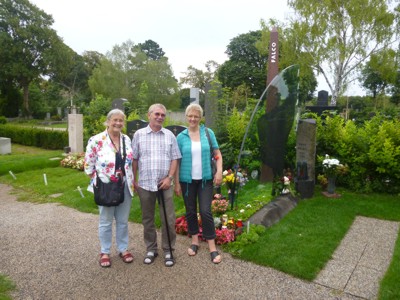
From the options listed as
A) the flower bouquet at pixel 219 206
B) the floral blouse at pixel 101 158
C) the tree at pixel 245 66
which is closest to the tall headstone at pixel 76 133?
the flower bouquet at pixel 219 206

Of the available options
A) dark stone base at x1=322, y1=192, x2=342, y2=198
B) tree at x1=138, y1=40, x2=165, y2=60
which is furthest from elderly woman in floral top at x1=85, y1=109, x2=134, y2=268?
tree at x1=138, y1=40, x2=165, y2=60

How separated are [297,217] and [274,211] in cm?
42

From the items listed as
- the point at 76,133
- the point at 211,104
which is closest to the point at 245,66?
the point at 76,133

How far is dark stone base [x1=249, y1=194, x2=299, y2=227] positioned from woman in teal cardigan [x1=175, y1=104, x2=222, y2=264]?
114 centimetres

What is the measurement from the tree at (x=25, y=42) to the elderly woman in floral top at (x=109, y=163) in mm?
39549

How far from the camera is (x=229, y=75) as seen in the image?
37.7 meters

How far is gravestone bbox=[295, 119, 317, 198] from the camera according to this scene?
5965mm

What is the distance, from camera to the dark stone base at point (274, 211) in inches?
179

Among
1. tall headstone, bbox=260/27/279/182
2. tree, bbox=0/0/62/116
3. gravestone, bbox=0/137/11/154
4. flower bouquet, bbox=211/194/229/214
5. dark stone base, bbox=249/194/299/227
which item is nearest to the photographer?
dark stone base, bbox=249/194/299/227

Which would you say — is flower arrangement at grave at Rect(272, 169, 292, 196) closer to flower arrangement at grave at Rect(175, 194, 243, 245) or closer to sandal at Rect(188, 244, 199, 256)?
flower arrangement at grave at Rect(175, 194, 243, 245)

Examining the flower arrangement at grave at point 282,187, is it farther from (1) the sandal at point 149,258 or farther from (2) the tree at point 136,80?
(2) the tree at point 136,80

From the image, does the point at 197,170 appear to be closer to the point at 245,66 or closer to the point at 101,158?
the point at 101,158

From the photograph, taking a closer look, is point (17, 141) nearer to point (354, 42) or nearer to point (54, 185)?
point (54, 185)

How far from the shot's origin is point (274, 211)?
4.88 metres
